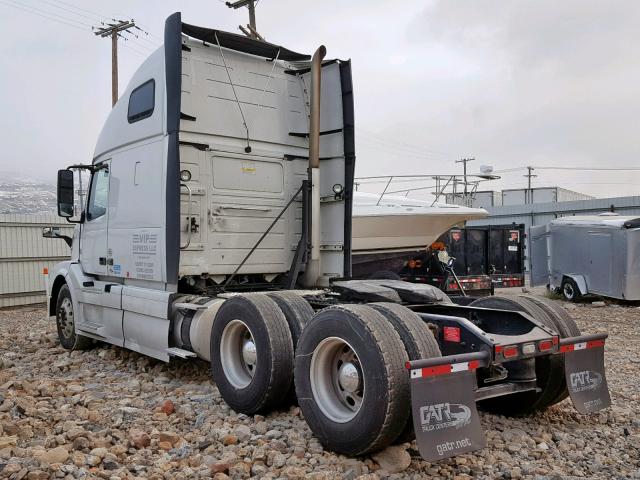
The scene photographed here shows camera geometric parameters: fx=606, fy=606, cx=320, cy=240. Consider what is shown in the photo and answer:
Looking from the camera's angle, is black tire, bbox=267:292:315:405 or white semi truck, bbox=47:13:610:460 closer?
white semi truck, bbox=47:13:610:460

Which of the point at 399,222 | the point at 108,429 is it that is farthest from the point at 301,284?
the point at 399,222

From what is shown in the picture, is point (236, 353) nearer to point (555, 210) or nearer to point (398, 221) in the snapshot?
point (398, 221)

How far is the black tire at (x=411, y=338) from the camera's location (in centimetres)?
380

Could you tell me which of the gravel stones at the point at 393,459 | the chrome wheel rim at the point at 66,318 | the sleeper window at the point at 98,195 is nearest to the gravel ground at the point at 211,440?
the gravel stones at the point at 393,459

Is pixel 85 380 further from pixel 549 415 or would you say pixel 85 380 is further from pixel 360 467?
pixel 549 415

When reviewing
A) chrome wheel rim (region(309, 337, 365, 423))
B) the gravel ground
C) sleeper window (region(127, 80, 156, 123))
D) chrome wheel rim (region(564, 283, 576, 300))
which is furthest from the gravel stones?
chrome wheel rim (region(564, 283, 576, 300))

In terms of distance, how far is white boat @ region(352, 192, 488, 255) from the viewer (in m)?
12.0

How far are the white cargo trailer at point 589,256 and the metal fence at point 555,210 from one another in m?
6.14

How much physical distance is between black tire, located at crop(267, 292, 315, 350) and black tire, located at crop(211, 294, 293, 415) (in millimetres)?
52

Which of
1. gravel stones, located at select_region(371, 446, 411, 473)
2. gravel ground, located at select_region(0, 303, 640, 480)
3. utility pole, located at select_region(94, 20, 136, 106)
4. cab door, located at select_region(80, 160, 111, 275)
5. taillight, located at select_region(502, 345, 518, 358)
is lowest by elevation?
gravel ground, located at select_region(0, 303, 640, 480)

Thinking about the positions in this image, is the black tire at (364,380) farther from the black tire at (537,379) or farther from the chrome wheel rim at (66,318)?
the chrome wheel rim at (66,318)

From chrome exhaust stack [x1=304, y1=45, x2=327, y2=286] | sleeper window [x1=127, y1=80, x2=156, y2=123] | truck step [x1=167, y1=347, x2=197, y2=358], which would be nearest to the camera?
truck step [x1=167, y1=347, x2=197, y2=358]

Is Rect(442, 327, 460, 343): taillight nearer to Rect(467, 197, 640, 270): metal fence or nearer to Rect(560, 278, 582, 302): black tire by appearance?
Rect(560, 278, 582, 302): black tire

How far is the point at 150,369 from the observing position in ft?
23.2
